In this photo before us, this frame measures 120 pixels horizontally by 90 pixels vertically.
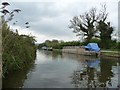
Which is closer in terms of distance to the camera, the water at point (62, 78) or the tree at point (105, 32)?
the water at point (62, 78)

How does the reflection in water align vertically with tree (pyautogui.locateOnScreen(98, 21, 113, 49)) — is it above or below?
below

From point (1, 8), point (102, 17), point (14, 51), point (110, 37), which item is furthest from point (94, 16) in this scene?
point (1, 8)

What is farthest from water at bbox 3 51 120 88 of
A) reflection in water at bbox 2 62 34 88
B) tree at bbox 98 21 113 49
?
tree at bbox 98 21 113 49

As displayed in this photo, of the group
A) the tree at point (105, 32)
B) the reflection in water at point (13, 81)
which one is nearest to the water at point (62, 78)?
the reflection in water at point (13, 81)

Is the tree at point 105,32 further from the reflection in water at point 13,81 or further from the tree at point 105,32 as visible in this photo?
the reflection in water at point 13,81

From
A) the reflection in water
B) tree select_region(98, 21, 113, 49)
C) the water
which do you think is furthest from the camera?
tree select_region(98, 21, 113, 49)

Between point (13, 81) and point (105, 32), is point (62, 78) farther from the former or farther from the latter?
point (105, 32)

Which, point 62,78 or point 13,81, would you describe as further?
point 62,78

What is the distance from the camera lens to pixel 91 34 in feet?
169

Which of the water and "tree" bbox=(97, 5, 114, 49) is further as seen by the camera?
"tree" bbox=(97, 5, 114, 49)

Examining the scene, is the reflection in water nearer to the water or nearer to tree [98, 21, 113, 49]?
the water

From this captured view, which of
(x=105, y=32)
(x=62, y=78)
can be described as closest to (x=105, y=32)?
(x=105, y=32)

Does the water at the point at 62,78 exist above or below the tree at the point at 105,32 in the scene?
below

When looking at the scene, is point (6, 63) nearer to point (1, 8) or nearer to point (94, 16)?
point (1, 8)
